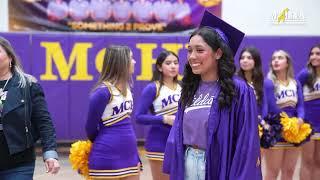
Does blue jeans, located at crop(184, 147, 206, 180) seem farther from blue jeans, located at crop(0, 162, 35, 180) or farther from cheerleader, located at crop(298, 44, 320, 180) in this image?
cheerleader, located at crop(298, 44, 320, 180)

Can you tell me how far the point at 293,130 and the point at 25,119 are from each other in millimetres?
3018

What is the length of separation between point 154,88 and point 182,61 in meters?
4.14

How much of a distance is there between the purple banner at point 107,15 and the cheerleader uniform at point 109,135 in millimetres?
6122

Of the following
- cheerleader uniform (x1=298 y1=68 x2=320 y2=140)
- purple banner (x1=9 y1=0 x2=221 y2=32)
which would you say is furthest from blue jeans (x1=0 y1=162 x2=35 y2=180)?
purple banner (x1=9 y1=0 x2=221 y2=32)

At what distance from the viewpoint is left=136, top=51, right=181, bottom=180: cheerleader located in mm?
4586

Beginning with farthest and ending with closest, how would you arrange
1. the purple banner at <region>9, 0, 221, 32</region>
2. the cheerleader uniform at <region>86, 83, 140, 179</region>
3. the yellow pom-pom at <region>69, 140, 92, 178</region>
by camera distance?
1. the purple banner at <region>9, 0, 221, 32</region>
2. the yellow pom-pom at <region>69, 140, 92, 178</region>
3. the cheerleader uniform at <region>86, 83, 140, 179</region>

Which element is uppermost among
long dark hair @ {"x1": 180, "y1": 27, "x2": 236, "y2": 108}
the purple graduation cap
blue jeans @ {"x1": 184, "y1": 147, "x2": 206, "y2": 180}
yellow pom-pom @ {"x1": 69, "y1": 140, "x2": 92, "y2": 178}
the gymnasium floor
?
the purple graduation cap

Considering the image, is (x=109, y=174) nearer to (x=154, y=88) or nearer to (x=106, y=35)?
(x=154, y=88)

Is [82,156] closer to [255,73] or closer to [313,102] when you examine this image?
[255,73]

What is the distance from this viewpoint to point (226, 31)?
8.68 ft

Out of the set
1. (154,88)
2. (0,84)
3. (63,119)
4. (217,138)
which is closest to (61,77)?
(63,119)

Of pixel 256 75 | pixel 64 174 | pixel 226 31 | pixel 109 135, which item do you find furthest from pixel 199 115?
pixel 64 174

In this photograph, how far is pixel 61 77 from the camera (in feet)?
27.9

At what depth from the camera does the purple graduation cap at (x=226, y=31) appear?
8.59ft
